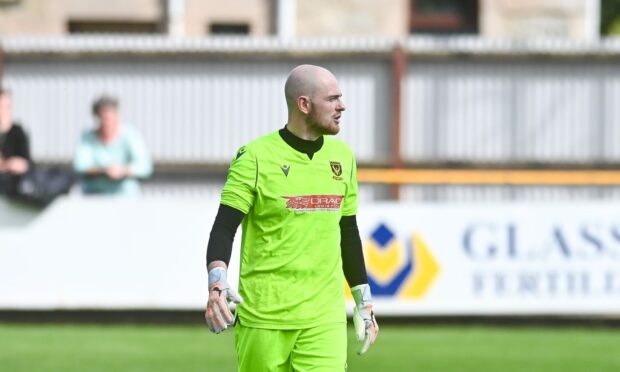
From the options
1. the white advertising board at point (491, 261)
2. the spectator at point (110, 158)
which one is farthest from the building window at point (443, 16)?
the white advertising board at point (491, 261)

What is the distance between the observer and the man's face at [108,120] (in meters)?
14.6

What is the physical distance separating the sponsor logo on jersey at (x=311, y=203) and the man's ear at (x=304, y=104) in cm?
35

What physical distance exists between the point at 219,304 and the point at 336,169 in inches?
33.5

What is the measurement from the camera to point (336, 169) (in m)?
6.67

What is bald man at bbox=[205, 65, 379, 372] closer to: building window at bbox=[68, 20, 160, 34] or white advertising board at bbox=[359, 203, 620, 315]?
white advertising board at bbox=[359, 203, 620, 315]

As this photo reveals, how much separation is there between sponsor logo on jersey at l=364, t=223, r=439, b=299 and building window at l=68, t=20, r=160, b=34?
11.9 m

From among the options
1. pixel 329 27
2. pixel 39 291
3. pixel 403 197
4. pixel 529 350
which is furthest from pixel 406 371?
pixel 329 27

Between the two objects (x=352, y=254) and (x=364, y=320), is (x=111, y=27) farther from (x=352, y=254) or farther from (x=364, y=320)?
(x=364, y=320)

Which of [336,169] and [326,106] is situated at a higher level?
[326,106]

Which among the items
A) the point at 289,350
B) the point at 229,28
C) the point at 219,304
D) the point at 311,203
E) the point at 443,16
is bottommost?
the point at 289,350

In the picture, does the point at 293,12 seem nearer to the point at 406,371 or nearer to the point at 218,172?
the point at 218,172

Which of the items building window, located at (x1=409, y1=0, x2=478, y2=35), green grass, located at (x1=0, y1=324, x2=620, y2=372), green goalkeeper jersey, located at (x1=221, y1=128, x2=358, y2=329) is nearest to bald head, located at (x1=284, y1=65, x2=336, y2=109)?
green goalkeeper jersey, located at (x1=221, y1=128, x2=358, y2=329)

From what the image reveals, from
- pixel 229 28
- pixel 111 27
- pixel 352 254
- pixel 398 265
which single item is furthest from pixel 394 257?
pixel 111 27

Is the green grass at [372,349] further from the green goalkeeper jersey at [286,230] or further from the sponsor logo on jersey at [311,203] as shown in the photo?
the sponsor logo on jersey at [311,203]
